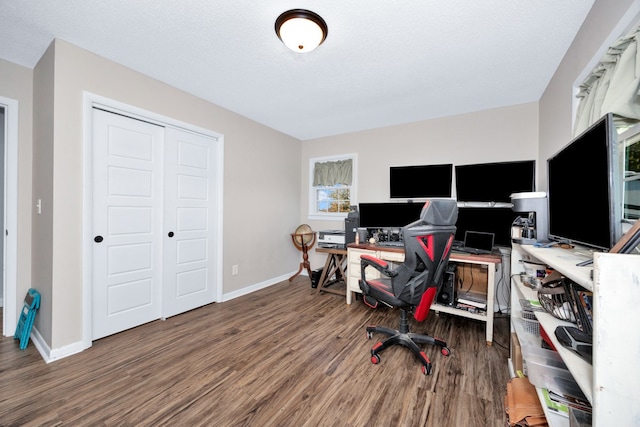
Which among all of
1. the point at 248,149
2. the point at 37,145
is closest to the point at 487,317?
the point at 248,149

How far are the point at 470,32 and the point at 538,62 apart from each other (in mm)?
856

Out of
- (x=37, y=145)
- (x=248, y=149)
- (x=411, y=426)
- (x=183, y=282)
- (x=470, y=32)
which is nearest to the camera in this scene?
(x=411, y=426)

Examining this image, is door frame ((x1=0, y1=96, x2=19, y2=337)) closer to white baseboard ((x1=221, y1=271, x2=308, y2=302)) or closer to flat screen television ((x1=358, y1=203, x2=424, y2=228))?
white baseboard ((x1=221, y1=271, x2=308, y2=302))

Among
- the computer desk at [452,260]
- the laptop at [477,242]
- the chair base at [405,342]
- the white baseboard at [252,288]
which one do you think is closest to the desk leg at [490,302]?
the computer desk at [452,260]

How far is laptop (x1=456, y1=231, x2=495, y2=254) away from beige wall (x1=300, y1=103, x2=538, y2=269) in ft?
3.33

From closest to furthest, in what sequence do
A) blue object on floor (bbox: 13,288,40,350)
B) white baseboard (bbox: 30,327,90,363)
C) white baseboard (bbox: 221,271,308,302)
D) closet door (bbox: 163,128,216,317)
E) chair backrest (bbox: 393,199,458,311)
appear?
chair backrest (bbox: 393,199,458,311), white baseboard (bbox: 30,327,90,363), blue object on floor (bbox: 13,288,40,350), closet door (bbox: 163,128,216,317), white baseboard (bbox: 221,271,308,302)

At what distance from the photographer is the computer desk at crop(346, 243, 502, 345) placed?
2.29 m

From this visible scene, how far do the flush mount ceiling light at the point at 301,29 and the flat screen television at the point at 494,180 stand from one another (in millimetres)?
2318

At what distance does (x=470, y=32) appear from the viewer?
1.77 m

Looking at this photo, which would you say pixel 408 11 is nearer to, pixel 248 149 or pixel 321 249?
pixel 248 149

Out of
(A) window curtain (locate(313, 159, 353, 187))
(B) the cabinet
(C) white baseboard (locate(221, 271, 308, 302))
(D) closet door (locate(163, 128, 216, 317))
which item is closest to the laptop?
(A) window curtain (locate(313, 159, 353, 187))

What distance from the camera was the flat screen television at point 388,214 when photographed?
3191mm

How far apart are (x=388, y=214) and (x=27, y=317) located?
148 inches

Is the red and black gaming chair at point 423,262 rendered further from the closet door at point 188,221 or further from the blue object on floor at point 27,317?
the blue object on floor at point 27,317
